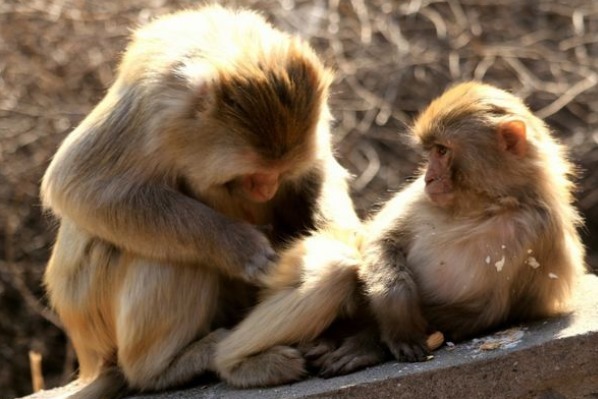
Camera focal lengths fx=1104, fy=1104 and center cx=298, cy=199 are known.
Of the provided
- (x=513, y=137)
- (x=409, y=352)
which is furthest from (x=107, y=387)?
(x=513, y=137)

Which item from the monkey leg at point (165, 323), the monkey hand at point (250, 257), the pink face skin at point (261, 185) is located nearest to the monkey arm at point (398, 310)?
the monkey hand at point (250, 257)

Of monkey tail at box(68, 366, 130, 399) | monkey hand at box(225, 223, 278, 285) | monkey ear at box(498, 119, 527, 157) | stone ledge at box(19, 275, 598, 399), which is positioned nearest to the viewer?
stone ledge at box(19, 275, 598, 399)

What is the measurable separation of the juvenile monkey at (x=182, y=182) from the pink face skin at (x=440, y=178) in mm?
496

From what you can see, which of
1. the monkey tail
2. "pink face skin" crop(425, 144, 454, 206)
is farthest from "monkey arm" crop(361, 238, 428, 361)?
the monkey tail

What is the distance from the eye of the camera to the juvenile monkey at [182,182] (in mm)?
4191

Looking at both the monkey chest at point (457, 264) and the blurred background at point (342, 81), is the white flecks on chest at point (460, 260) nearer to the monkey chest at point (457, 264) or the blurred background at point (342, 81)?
the monkey chest at point (457, 264)

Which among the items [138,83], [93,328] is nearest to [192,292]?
[93,328]

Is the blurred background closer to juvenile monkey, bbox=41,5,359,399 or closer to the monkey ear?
juvenile monkey, bbox=41,5,359,399

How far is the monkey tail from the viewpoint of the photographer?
4.59 m

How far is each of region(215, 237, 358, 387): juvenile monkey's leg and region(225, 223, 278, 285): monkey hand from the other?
0.45 ft

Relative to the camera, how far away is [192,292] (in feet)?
14.4

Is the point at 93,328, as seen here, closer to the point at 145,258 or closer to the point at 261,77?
the point at 145,258

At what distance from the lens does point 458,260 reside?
13.6 feet

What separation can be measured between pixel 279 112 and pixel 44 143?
4.78 metres
